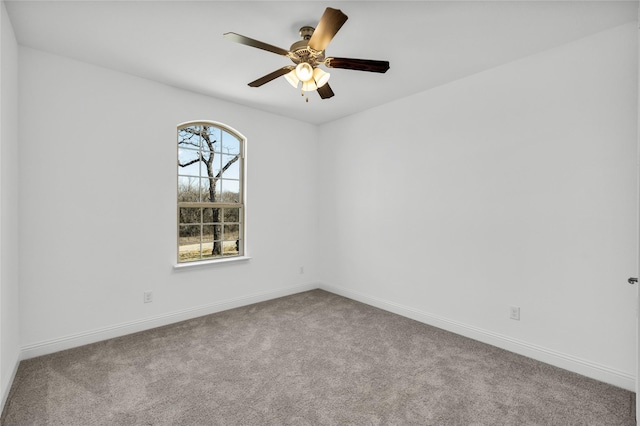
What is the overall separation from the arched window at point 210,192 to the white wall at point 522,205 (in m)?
1.76

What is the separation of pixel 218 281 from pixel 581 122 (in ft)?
12.8

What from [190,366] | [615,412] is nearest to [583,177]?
[615,412]

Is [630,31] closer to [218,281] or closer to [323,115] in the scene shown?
[323,115]

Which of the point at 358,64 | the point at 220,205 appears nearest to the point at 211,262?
the point at 220,205

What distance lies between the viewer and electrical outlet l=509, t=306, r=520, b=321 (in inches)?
107

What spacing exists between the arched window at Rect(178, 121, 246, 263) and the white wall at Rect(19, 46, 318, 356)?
0.56ft

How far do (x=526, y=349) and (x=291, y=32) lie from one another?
3.27m

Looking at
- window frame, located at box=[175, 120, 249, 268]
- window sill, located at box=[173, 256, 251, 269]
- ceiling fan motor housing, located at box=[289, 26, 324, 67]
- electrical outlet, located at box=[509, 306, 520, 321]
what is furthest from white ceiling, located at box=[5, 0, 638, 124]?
electrical outlet, located at box=[509, 306, 520, 321]

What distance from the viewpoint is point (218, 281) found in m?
3.79

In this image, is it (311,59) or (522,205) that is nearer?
(311,59)

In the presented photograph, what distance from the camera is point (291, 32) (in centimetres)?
231

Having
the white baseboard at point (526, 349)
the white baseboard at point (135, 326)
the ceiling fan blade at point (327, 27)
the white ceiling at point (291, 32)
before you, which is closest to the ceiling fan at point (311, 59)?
the ceiling fan blade at point (327, 27)

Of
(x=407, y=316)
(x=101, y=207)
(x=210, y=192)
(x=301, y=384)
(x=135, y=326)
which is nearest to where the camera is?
(x=301, y=384)

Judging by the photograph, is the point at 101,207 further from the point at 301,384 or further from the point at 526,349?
the point at 526,349
